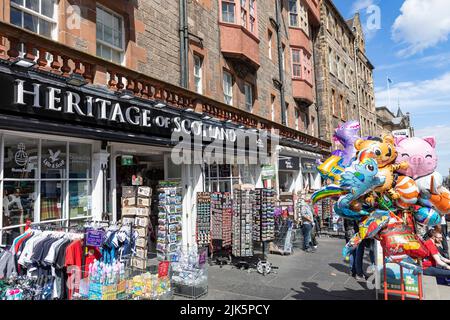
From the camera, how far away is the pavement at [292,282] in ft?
20.5

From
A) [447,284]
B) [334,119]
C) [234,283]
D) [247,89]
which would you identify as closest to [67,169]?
[234,283]

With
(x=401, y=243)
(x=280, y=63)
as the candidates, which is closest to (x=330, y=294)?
(x=401, y=243)

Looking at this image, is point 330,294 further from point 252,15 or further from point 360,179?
point 252,15

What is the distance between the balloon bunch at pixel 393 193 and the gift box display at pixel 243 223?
357cm

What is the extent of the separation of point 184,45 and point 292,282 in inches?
304

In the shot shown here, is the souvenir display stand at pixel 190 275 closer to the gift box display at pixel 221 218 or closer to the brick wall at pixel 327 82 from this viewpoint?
the gift box display at pixel 221 218

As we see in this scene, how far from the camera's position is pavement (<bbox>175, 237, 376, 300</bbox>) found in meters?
6.23

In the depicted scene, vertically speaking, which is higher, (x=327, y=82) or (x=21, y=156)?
(x=327, y=82)

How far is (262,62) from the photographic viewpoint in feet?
51.9

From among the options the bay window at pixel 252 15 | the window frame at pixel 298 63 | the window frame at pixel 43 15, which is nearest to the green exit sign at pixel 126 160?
the window frame at pixel 43 15

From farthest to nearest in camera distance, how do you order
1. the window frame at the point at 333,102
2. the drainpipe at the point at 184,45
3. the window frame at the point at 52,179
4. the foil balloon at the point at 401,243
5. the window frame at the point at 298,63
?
the window frame at the point at 333,102, the window frame at the point at 298,63, the drainpipe at the point at 184,45, the window frame at the point at 52,179, the foil balloon at the point at 401,243

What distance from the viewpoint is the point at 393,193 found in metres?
4.74

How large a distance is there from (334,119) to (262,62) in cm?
1115

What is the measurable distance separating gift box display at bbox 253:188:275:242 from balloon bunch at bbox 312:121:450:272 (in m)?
3.69
